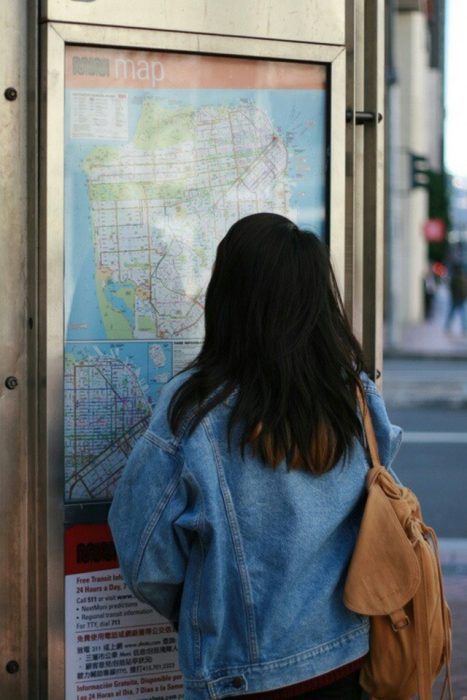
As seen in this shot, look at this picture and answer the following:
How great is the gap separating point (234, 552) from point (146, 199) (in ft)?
3.76

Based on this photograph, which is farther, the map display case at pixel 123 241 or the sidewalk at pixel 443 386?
the sidewalk at pixel 443 386

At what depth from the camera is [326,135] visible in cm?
340

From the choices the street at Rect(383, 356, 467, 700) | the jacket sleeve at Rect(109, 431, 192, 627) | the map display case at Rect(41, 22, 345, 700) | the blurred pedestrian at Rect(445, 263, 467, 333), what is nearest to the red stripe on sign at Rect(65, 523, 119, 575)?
the map display case at Rect(41, 22, 345, 700)

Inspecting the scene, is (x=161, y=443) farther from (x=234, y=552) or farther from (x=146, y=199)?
(x=146, y=199)

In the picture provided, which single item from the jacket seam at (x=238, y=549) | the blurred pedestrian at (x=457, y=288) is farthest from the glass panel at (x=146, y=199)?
the blurred pedestrian at (x=457, y=288)

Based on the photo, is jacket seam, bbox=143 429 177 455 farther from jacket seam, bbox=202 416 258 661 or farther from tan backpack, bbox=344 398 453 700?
tan backpack, bbox=344 398 453 700

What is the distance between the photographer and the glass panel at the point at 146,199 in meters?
3.16

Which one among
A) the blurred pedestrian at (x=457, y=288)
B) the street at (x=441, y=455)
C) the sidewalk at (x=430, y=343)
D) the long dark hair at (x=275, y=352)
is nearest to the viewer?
the long dark hair at (x=275, y=352)

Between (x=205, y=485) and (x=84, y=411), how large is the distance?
86 centimetres

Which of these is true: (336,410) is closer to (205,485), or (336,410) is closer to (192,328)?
(205,485)

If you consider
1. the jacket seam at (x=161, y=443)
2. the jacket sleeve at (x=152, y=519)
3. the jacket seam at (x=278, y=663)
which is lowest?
the jacket seam at (x=278, y=663)

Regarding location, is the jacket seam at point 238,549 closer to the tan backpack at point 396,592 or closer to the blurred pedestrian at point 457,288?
the tan backpack at point 396,592

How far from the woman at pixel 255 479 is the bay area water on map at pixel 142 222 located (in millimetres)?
718

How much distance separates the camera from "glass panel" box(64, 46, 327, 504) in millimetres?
3162
